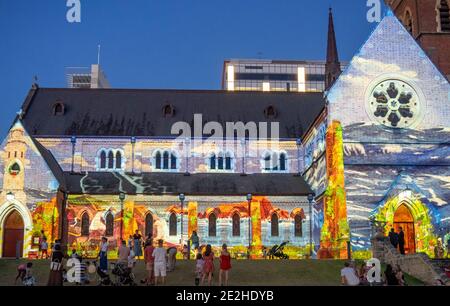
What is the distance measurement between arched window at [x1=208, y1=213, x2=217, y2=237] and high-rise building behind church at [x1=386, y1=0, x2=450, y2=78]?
23.2m

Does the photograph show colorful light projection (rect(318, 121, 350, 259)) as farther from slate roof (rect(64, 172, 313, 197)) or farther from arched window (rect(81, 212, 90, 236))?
arched window (rect(81, 212, 90, 236))

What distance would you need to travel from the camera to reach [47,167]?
4697 centimetres

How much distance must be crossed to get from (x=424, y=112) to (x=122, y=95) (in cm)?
2925

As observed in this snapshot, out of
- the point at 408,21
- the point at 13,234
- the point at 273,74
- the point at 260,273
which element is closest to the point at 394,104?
the point at 408,21

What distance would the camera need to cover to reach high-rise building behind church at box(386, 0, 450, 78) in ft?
173

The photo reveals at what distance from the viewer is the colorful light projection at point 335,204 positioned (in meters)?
41.1

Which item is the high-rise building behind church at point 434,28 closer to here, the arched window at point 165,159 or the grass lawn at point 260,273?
the arched window at point 165,159

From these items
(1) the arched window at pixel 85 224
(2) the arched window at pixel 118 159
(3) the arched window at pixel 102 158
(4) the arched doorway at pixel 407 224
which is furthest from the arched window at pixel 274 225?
(3) the arched window at pixel 102 158

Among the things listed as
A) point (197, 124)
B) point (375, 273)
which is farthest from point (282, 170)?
point (375, 273)

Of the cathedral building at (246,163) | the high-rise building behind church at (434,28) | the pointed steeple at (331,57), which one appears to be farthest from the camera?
the pointed steeple at (331,57)

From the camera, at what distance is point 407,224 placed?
42.9 metres

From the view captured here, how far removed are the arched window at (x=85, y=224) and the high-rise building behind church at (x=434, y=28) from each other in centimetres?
3214

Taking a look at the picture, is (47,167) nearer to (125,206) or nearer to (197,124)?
(125,206)

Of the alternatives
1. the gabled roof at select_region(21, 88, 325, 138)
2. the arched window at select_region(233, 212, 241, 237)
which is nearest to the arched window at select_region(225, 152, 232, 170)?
the gabled roof at select_region(21, 88, 325, 138)
